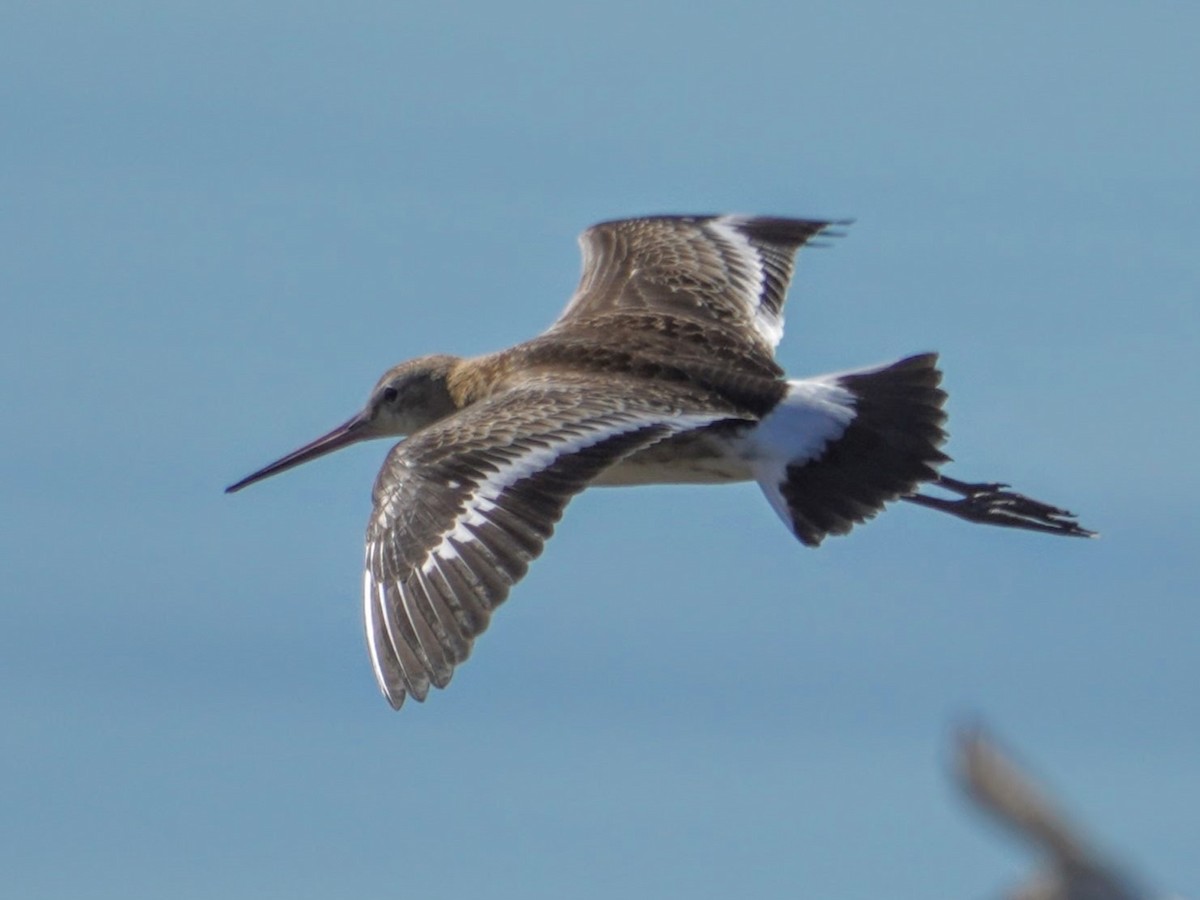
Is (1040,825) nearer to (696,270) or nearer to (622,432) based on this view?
(622,432)

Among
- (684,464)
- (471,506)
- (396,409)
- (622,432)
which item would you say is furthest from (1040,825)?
(396,409)

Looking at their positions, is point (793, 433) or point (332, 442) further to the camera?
point (332, 442)

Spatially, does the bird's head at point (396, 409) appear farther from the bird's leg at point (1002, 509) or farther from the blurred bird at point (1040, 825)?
the blurred bird at point (1040, 825)

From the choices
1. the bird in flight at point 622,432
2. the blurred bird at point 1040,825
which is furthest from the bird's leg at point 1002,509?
the blurred bird at point 1040,825

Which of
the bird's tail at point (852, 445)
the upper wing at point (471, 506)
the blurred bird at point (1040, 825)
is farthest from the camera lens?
the bird's tail at point (852, 445)

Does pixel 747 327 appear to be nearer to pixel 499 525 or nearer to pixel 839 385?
pixel 839 385

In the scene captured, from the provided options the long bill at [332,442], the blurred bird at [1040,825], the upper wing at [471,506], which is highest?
the blurred bird at [1040,825]

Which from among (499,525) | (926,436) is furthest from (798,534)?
(499,525)
